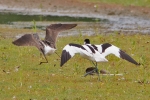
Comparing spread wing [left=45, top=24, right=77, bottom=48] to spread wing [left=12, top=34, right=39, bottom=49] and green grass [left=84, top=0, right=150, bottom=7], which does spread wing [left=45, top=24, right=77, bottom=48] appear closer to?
spread wing [left=12, top=34, right=39, bottom=49]

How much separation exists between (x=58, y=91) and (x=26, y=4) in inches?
715

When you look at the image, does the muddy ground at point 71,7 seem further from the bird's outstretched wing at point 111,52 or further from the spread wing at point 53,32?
the bird's outstretched wing at point 111,52

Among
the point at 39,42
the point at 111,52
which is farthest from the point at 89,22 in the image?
the point at 111,52

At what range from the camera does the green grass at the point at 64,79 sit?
9.66m

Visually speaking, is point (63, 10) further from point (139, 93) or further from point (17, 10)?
point (139, 93)

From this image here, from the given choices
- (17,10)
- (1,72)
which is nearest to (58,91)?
(1,72)

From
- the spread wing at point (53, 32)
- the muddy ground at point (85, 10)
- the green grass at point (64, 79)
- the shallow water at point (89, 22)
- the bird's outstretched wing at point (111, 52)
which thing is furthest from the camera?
the muddy ground at point (85, 10)

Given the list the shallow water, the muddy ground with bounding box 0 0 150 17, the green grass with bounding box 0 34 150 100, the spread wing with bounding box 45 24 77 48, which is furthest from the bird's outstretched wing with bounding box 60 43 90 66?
the muddy ground with bounding box 0 0 150 17

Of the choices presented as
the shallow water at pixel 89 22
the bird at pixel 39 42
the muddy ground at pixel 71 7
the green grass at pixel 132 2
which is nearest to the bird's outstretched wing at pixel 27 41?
the bird at pixel 39 42

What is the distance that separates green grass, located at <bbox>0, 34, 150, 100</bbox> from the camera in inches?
380

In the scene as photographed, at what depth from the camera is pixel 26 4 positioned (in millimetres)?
27688

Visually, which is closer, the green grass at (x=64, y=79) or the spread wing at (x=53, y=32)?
the green grass at (x=64, y=79)

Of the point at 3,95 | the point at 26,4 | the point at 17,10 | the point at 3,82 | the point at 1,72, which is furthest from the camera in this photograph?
the point at 26,4

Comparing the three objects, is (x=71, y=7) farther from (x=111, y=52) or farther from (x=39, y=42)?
(x=111, y=52)
